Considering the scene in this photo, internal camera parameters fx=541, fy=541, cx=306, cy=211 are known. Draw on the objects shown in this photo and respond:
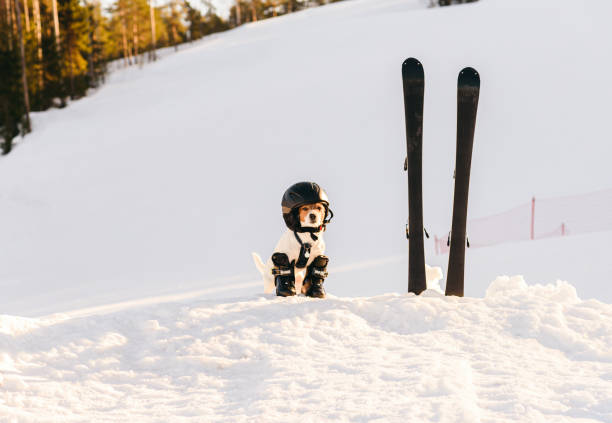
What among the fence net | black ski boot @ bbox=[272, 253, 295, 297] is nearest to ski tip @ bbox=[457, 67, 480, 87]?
black ski boot @ bbox=[272, 253, 295, 297]

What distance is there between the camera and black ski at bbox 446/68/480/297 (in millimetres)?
3955

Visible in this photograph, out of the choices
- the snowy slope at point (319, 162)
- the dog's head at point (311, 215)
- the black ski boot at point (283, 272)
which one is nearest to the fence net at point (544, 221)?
the snowy slope at point (319, 162)

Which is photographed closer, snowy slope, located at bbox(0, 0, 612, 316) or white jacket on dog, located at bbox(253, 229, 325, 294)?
white jacket on dog, located at bbox(253, 229, 325, 294)

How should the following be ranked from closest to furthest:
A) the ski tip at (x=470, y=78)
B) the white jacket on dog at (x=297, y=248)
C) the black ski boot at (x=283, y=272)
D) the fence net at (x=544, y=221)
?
1. the ski tip at (x=470, y=78)
2. the black ski boot at (x=283, y=272)
3. the white jacket on dog at (x=297, y=248)
4. the fence net at (x=544, y=221)

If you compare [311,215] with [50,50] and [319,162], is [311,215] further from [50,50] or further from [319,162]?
[50,50]

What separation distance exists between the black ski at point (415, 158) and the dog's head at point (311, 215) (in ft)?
2.39

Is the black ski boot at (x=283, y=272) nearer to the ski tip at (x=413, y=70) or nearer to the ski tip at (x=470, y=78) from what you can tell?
the ski tip at (x=413, y=70)

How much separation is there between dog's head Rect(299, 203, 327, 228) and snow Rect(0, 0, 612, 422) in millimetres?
700

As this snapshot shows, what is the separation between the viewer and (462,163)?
13.3 ft

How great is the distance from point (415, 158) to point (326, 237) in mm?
7187

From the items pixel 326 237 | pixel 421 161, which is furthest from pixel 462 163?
pixel 326 237

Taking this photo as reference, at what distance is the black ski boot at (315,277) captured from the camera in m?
4.45

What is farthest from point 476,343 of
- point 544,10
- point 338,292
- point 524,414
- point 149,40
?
point 149,40

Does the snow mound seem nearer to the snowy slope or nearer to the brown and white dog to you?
the brown and white dog
